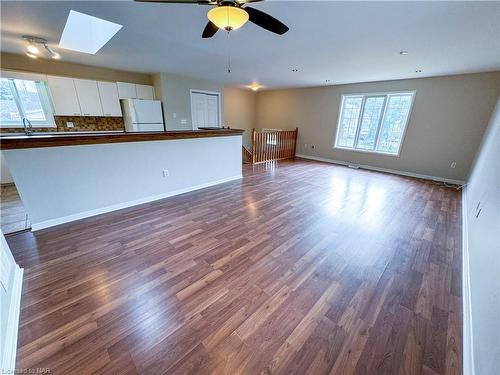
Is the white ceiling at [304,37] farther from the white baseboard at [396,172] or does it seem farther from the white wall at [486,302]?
the white baseboard at [396,172]

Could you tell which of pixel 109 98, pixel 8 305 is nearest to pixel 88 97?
pixel 109 98

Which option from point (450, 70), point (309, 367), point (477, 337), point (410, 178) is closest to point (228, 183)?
point (309, 367)

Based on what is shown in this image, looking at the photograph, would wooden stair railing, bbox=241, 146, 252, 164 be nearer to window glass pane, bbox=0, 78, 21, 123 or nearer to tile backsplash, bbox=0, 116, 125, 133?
tile backsplash, bbox=0, 116, 125, 133

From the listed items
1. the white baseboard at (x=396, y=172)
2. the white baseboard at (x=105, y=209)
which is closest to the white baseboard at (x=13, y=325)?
the white baseboard at (x=105, y=209)

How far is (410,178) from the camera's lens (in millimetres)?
4867

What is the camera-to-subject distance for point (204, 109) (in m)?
6.28

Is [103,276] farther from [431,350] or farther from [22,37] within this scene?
[22,37]

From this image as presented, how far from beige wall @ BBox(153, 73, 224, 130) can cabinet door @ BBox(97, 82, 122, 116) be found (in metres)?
0.98

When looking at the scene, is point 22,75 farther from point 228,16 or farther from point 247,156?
point 247,156

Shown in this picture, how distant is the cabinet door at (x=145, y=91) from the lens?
16.4ft

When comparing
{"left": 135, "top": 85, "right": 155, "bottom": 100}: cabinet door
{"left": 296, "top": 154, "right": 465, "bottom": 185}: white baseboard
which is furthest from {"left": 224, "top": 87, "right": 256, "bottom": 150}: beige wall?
{"left": 296, "top": 154, "right": 465, "bottom": 185}: white baseboard

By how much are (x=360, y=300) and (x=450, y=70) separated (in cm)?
488

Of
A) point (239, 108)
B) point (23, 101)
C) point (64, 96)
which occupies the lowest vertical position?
point (23, 101)

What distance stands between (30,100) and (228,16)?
483 centimetres
